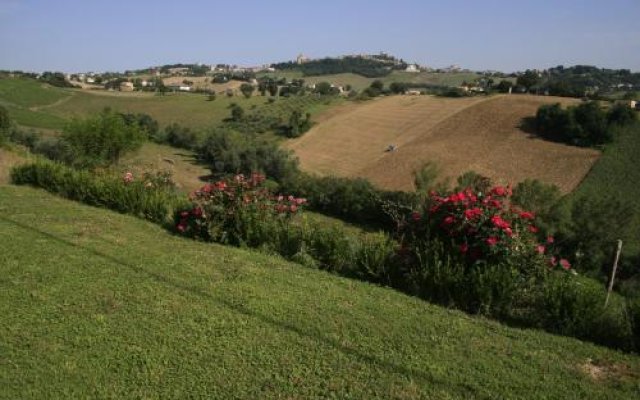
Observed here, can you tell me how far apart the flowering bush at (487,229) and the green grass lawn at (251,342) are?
2.63 feet

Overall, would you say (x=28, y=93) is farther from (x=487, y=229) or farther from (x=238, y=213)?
(x=487, y=229)

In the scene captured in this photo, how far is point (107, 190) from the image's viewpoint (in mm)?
11047

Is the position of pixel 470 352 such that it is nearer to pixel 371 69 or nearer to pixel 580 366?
pixel 580 366

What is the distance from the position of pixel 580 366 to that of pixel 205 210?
5897 mm

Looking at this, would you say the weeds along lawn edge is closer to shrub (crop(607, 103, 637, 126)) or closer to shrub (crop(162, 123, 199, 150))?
shrub (crop(607, 103, 637, 126))

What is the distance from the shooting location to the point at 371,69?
506 ft

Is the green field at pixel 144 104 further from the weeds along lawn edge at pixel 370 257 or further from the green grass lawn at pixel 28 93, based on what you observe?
the weeds along lawn edge at pixel 370 257

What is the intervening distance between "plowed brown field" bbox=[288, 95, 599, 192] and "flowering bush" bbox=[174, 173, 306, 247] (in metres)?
Answer: 31.2

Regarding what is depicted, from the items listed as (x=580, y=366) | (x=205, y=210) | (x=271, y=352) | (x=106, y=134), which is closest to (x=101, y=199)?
(x=205, y=210)

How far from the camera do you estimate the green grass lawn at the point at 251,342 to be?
173 inches

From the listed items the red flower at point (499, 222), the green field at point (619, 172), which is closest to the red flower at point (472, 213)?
the red flower at point (499, 222)

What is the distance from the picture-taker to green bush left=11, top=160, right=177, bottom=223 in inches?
404

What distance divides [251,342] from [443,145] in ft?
149

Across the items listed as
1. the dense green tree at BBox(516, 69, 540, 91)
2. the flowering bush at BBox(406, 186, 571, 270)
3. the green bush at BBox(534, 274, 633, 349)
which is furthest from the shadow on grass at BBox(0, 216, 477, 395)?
the dense green tree at BBox(516, 69, 540, 91)
